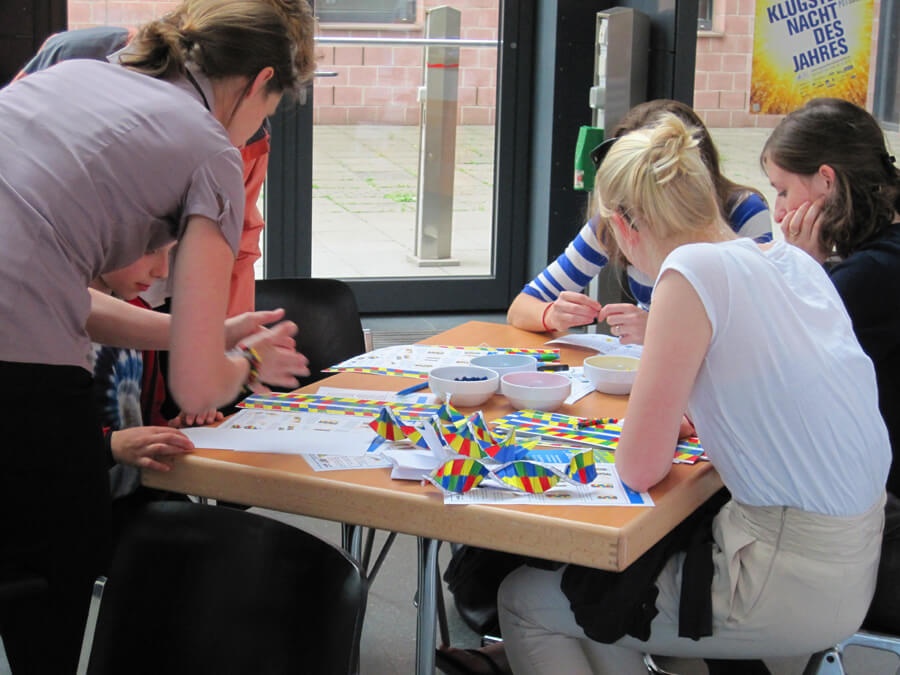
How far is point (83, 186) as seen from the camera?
1.62m

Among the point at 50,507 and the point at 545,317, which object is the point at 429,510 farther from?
the point at 545,317

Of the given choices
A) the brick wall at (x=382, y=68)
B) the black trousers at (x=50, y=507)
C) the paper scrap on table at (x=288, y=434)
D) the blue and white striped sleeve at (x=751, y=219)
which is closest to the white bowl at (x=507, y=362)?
the paper scrap on table at (x=288, y=434)

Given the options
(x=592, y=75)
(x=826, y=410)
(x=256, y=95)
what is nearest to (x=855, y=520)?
(x=826, y=410)

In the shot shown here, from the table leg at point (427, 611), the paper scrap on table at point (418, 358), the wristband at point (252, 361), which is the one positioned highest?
the wristband at point (252, 361)

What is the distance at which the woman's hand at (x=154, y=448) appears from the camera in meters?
1.83

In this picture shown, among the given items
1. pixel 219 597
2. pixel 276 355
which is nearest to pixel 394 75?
pixel 276 355

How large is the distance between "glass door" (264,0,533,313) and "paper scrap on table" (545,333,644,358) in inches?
121

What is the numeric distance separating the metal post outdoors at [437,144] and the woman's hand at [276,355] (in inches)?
159

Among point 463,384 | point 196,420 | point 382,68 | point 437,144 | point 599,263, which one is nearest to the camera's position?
point 196,420

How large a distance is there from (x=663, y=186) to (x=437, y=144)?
Result: 13.3ft

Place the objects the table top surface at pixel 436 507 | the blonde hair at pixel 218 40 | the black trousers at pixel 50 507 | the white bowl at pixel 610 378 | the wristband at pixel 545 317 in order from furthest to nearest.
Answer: the wristband at pixel 545 317 → the white bowl at pixel 610 378 → the blonde hair at pixel 218 40 → the black trousers at pixel 50 507 → the table top surface at pixel 436 507

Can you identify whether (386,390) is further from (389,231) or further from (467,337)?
(389,231)

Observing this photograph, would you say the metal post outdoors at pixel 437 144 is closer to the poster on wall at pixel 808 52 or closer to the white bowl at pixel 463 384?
the poster on wall at pixel 808 52

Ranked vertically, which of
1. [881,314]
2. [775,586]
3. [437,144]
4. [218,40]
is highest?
[218,40]
